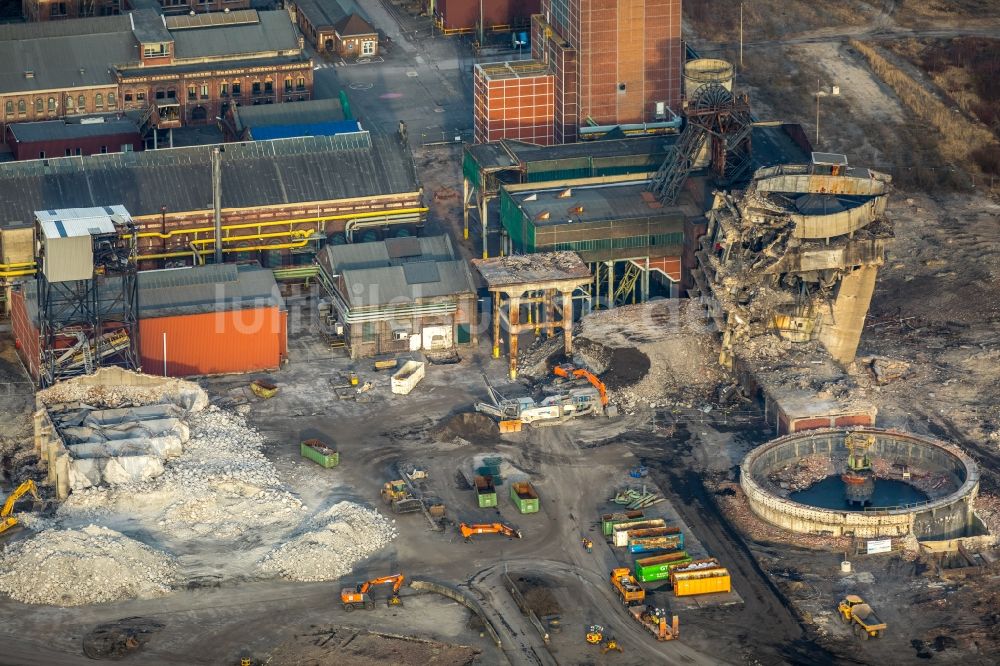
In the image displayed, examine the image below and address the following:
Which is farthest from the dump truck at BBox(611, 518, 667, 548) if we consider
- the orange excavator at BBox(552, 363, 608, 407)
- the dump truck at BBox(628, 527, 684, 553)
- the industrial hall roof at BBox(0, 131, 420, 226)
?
the industrial hall roof at BBox(0, 131, 420, 226)

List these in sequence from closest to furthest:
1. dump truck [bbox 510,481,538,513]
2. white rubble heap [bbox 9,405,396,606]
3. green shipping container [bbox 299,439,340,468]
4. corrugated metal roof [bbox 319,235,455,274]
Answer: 1. white rubble heap [bbox 9,405,396,606]
2. dump truck [bbox 510,481,538,513]
3. green shipping container [bbox 299,439,340,468]
4. corrugated metal roof [bbox 319,235,455,274]

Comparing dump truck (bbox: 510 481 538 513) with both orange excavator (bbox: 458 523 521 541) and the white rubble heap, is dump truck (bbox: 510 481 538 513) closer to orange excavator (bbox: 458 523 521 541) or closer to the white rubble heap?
orange excavator (bbox: 458 523 521 541)

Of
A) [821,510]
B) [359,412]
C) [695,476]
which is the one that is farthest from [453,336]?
[821,510]

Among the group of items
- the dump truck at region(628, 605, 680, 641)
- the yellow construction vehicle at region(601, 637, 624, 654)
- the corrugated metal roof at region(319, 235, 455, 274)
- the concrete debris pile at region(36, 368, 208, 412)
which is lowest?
the yellow construction vehicle at region(601, 637, 624, 654)

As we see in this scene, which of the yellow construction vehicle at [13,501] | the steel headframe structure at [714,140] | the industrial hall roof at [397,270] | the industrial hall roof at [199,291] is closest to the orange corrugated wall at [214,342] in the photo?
the industrial hall roof at [199,291]

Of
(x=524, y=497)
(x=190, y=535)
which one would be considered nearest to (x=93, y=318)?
(x=190, y=535)

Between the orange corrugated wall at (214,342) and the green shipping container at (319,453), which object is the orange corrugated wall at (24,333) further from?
the green shipping container at (319,453)

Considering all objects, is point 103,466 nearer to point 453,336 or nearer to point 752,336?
point 453,336
